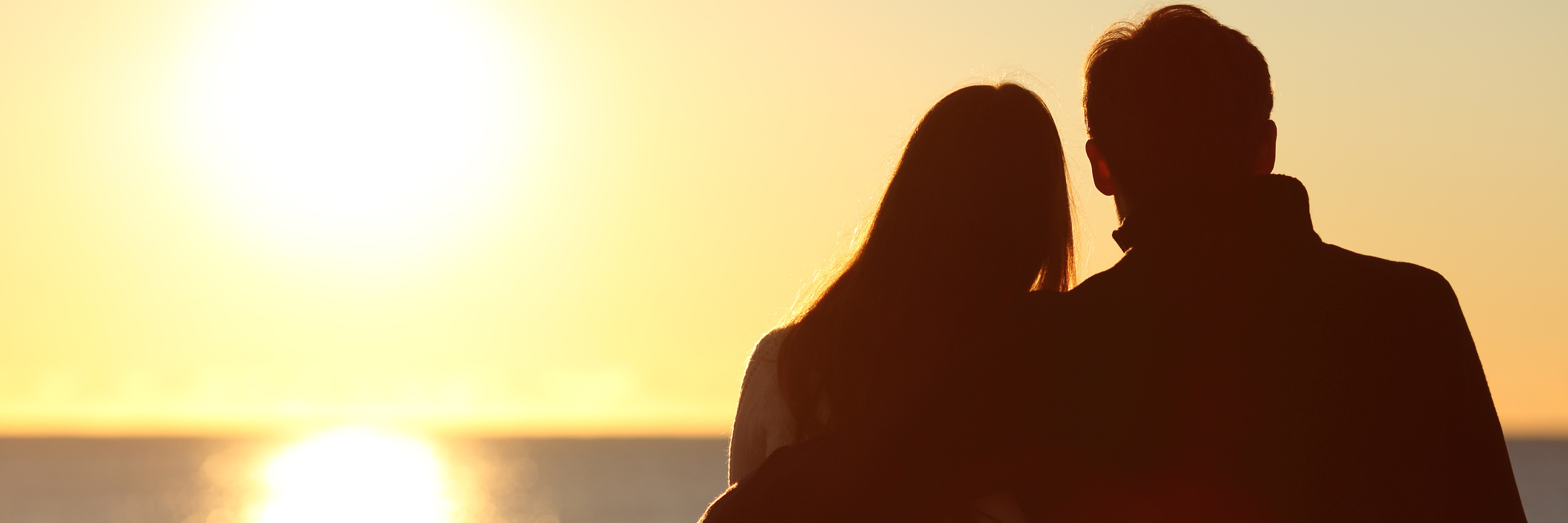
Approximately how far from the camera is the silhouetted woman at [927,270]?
3.10 m

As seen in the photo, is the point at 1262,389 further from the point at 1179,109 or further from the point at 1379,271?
the point at 1179,109

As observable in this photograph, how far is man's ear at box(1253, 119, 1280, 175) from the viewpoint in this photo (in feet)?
7.22

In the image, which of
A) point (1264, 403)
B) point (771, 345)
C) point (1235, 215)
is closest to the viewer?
point (1264, 403)

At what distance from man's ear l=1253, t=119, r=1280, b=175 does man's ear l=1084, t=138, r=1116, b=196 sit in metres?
0.22

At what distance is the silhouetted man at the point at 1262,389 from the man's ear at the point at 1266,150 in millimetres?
179

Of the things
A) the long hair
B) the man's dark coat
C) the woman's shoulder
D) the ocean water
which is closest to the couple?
the man's dark coat

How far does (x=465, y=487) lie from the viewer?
107 m

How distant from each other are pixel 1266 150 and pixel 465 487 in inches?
4300

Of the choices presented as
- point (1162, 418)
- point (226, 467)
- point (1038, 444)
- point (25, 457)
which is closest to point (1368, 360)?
point (1162, 418)

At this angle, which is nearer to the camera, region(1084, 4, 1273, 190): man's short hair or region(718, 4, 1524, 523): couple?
region(718, 4, 1524, 523): couple

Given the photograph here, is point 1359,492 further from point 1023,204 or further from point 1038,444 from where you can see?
point 1023,204

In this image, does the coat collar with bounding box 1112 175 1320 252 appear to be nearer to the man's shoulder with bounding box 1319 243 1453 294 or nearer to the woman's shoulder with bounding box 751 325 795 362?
the man's shoulder with bounding box 1319 243 1453 294

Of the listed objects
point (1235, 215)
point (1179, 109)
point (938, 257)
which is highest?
point (938, 257)

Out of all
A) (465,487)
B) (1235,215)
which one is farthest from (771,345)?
(465,487)
